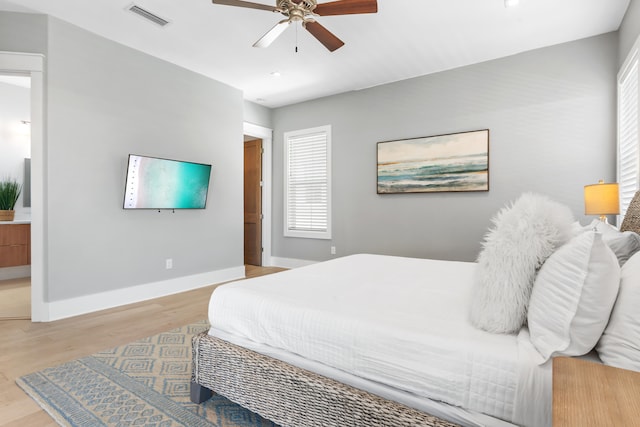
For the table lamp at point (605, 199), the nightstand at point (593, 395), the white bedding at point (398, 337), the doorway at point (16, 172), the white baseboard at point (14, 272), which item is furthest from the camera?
the white baseboard at point (14, 272)

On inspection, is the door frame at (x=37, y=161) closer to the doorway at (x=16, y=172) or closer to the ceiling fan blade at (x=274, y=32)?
the doorway at (x=16, y=172)

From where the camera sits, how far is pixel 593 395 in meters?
0.68

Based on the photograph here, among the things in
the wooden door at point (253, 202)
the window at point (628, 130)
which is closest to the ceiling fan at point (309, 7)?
the window at point (628, 130)

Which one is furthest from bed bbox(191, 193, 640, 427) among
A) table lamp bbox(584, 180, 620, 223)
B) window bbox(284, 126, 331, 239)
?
window bbox(284, 126, 331, 239)

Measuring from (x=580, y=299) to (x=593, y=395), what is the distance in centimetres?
43

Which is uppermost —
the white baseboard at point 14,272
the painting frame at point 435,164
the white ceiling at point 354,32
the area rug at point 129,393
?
the white ceiling at point 354,32

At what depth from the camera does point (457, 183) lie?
4184mm

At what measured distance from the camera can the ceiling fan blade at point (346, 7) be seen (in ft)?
7.39

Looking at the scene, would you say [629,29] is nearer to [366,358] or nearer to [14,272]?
[366,358]

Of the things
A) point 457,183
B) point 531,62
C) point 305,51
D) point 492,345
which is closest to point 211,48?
point 305,51

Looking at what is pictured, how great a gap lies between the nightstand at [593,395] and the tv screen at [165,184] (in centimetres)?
394

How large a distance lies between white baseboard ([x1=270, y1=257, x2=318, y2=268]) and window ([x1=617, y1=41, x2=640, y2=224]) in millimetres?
3959

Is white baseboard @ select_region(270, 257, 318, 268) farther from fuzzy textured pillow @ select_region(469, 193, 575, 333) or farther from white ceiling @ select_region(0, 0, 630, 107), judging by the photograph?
fuzzy textured pillow @ select_region(469, 193, 575, 333)

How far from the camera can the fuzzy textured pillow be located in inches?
48.8
